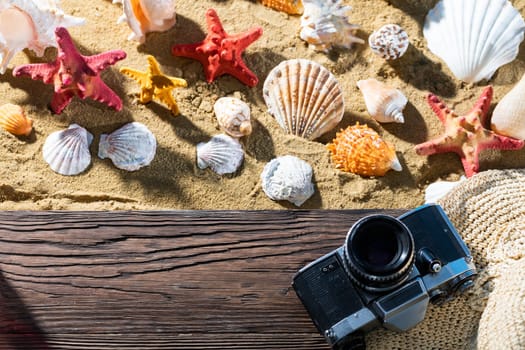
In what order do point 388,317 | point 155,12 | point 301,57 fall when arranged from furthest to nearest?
point 301,57 < point 155,12 < point 388,317

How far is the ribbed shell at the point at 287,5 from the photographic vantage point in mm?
1838

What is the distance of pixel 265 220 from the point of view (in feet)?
4.31

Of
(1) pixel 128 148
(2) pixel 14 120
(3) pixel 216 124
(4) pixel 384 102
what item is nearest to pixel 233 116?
(3) pixel 216 124

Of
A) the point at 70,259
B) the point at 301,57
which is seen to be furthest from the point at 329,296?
the point at 301,57

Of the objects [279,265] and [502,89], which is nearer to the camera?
[279,265]

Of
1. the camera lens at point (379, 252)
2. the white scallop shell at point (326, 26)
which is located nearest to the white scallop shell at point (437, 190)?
the white scallop shell at point (326, 26)

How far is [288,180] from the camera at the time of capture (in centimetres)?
164

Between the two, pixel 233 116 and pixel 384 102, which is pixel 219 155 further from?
pixel 384 102

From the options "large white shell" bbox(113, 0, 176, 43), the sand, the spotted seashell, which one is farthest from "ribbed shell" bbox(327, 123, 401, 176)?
"large white shell" bbox(113, 0, 176, 43)

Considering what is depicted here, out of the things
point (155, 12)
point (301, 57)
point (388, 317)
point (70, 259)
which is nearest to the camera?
point (388, 317)

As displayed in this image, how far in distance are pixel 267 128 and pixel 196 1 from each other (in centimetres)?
43

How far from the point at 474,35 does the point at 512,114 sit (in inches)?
10.8

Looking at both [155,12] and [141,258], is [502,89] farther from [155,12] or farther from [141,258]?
[141,258]

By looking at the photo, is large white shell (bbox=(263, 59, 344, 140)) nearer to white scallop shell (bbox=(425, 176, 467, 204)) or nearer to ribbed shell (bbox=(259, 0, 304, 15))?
ribbed shell (bbox=(259, 0, 304, 15))
